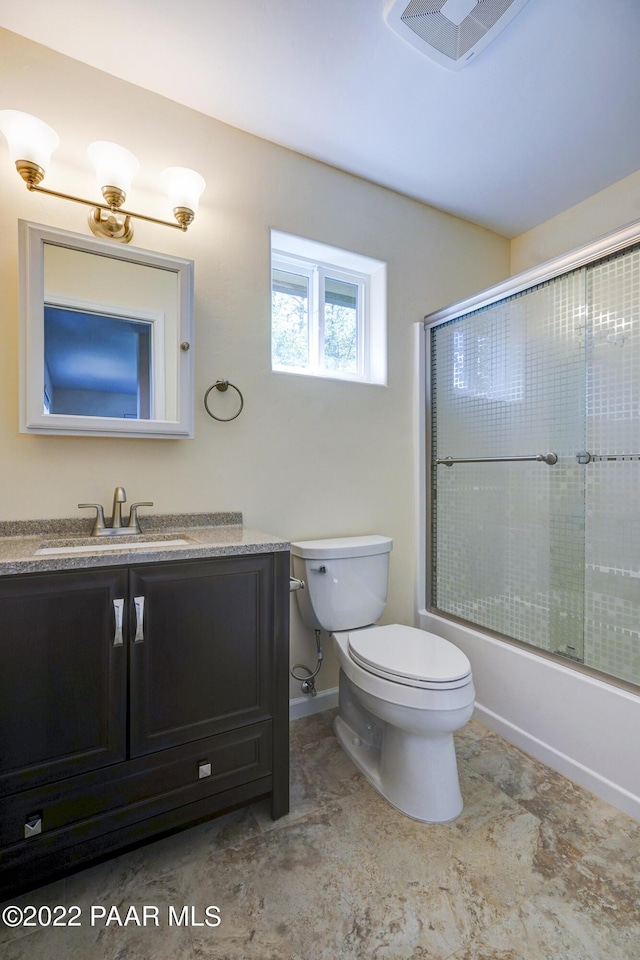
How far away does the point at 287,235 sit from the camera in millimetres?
1863

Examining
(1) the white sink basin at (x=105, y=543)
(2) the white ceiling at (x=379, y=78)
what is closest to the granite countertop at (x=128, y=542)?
(1) the white sink basin at (x=105, y=543)

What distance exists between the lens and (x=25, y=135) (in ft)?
4.16

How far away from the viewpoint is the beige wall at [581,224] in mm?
2027

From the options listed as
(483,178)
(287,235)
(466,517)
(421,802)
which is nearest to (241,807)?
(421,802)

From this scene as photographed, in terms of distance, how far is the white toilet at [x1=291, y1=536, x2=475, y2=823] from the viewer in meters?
1.33

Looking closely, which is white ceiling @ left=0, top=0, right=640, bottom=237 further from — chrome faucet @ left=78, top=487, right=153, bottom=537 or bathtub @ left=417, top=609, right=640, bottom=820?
bathtub @ left=417, top=609, right=640, bottom=820

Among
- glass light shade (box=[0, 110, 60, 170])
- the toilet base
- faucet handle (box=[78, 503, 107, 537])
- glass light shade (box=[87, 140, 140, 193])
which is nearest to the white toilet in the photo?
the toilet base

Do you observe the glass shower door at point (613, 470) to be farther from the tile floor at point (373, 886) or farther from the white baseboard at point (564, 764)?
the tile floor at point (373, 886)

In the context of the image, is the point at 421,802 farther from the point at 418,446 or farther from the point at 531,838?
the point at 418,446

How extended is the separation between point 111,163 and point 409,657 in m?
1.84

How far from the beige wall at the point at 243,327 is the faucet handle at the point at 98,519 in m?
0.05

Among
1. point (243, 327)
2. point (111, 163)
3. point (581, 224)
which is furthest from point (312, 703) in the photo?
point (581, 224)

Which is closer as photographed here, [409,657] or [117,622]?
[117,622]

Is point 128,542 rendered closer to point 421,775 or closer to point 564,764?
point 421,775
